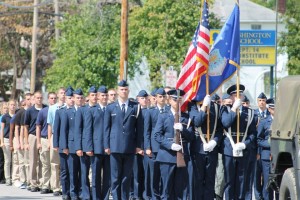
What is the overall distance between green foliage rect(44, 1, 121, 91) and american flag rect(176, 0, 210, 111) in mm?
24047

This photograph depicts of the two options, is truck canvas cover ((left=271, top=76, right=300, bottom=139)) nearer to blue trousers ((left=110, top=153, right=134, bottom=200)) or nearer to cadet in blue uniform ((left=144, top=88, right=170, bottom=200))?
blue trousers ((left=110, top=153, right=134, bottom=200))

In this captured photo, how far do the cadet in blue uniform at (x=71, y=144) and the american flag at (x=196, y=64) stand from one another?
2.80m

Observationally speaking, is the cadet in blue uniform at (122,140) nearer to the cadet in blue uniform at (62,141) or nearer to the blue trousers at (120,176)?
the blue trousers at (120,176)

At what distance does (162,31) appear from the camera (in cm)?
4309

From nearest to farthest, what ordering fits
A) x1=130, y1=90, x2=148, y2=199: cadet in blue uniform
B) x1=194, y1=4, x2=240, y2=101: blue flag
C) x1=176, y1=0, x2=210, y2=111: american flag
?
x1=176, y1=0, x2=210, y2=111: american flag → x1=194, y1=4, x2=240, y2=101: blue flag → x1=130, y1=90, x2=148, y2=199: cadet in blue uniform

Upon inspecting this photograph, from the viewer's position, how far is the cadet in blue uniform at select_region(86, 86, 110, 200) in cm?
1847

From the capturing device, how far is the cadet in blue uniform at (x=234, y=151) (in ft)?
55.8

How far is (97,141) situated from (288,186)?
20.6 feet

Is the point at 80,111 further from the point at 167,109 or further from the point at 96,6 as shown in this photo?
the point at 96,6

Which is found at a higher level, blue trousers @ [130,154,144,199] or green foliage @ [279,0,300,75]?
green foliage @ [279,0,300,75]

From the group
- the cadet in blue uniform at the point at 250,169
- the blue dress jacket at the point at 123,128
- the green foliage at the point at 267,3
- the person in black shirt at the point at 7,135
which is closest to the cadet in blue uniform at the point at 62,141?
the blue dress jacket at the point at 123,128

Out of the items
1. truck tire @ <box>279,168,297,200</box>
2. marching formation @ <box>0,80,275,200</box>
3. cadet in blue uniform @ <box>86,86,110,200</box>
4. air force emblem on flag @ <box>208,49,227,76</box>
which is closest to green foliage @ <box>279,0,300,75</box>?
marching formation @ <box>0,80,275,200</box>

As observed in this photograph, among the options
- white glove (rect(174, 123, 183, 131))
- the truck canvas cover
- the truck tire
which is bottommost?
the truck tire

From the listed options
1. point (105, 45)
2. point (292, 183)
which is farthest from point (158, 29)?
point (292, 183)
